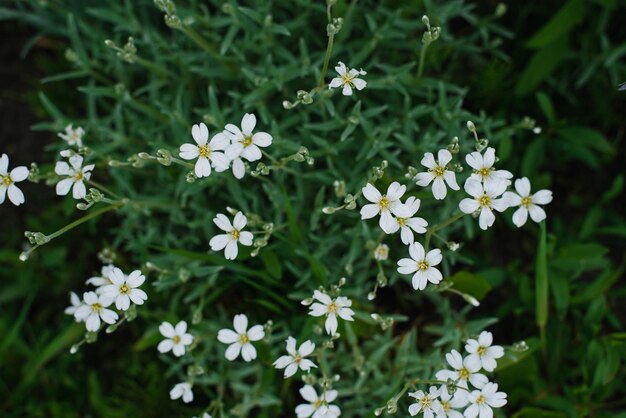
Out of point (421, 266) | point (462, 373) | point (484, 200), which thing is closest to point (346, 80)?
point (484, 200)

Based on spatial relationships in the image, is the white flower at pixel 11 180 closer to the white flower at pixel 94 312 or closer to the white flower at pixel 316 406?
the white flower at pixel 94 312

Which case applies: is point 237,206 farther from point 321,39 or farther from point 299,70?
point 321,39

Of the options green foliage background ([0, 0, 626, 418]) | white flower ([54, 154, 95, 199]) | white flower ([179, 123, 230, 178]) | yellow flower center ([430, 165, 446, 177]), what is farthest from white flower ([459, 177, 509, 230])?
white flower ([54, 154, 95, 199])

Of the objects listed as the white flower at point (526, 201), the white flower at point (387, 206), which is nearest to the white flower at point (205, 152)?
the white flower at point (387, 206)

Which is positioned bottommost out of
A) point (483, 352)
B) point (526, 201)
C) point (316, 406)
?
point (316, 406)

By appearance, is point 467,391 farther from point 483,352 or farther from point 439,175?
point 439,175

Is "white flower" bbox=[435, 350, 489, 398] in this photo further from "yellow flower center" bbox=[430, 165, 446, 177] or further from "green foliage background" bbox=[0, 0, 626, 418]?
"yellow flower center" bbox=[430, 165, 446, 177]

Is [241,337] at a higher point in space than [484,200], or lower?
lower
